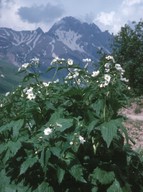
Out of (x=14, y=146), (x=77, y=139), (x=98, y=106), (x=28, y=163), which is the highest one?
(x=98, y=106)

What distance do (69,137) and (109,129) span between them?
485 millimetres

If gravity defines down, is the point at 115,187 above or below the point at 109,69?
below

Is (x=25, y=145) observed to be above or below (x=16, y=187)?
above

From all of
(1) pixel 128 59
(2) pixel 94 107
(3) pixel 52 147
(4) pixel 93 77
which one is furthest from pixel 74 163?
(1) pixel 128 59

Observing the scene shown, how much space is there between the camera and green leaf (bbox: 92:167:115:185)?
16.2ft

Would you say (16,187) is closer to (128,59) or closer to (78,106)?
(78,106)

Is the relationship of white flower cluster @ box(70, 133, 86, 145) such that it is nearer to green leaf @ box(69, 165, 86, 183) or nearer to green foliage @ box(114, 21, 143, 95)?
green leaf @ box(69, 165, 86, 183)

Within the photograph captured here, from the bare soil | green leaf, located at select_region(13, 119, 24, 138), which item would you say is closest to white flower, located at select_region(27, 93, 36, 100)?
green leaf, located at select_region(13, 119, 24, 138)

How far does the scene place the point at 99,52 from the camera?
172ft

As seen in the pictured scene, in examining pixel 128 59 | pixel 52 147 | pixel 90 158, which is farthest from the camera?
pixel 128 59

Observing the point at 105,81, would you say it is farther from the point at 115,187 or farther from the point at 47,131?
the point at 115,187

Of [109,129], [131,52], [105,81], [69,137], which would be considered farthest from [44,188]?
[131,52]

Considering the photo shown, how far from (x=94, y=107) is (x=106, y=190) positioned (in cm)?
101

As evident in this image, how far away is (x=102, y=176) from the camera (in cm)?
496
